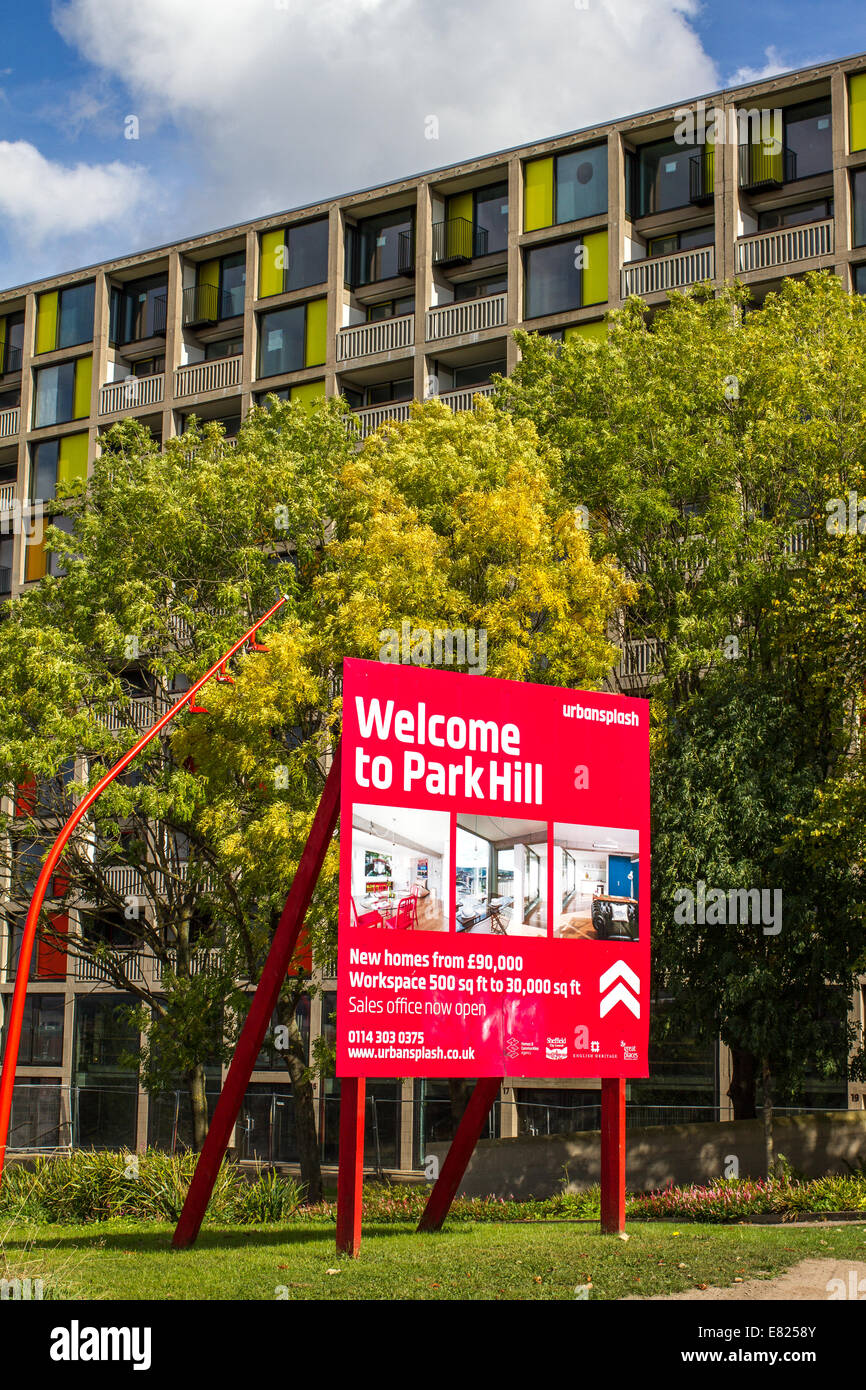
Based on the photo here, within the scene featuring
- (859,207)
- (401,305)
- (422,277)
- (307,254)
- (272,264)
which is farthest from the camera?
(272,264)

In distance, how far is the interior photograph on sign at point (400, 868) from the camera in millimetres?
13914

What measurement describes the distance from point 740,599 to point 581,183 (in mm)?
21602

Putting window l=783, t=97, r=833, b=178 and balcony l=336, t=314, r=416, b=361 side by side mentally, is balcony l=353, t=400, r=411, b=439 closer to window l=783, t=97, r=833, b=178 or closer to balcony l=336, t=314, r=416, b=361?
balcony l=336, t=314, r=416, b=361

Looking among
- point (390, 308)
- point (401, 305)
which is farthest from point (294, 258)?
point (401, 305)

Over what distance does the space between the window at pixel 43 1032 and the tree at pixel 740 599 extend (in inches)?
988

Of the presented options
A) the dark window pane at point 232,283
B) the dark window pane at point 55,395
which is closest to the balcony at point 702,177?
the dark window pane at point 232,283

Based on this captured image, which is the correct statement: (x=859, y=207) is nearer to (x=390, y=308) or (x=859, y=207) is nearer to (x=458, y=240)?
(x=458, y=240)

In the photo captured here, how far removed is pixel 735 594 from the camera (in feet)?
76.4

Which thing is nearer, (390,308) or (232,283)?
(390,308)

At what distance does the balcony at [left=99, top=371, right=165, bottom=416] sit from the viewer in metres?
47.4

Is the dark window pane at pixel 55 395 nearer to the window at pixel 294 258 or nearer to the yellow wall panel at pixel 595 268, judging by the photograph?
the window at pixel 294 258

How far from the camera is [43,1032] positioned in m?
44.0
